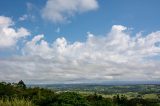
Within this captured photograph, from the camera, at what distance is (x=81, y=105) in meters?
26.2

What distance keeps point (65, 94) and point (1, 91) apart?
25.0 metres

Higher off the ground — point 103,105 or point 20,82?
point 20,82

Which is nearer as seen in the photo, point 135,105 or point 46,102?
point 46,102

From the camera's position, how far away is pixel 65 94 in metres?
27.0

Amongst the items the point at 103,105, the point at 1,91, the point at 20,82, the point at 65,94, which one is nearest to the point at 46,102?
the point at 65,94

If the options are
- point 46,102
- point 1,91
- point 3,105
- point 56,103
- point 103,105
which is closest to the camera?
point 3,105

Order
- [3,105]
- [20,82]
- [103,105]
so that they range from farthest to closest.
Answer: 1. [20,82]
2. [103,105]
3. [3,105]

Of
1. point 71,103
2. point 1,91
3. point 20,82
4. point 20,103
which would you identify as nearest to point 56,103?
point 71,103

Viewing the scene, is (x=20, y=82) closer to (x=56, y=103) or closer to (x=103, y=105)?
(x=103, y=105)

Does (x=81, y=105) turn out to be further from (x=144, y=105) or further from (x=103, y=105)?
(x=144, y=105)

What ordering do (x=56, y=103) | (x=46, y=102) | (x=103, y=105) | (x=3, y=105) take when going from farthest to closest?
(x=103, y=105) < (x=46, y=102) < (x=56, y=103) < (x=3, y=105)

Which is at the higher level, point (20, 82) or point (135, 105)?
point (20, 82)

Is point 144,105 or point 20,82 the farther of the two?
point 20,82

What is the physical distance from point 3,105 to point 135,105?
3432cm
